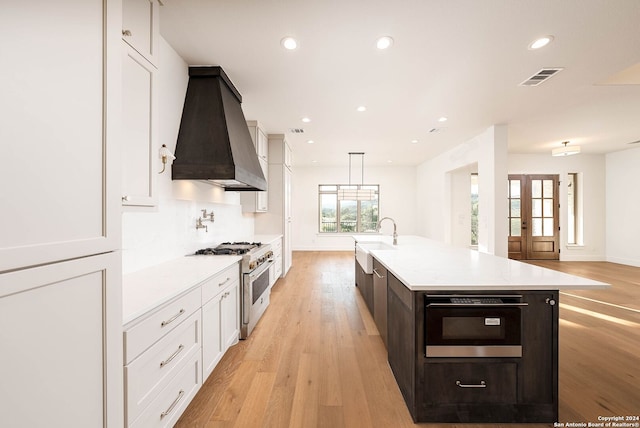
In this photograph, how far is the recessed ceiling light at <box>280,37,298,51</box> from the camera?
7.80 feet

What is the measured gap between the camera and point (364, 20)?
7.01 feet

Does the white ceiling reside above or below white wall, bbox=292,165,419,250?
above

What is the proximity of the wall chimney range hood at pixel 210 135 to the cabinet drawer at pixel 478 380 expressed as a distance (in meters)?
2.15

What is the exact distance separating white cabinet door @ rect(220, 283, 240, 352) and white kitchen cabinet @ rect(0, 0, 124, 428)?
1.26m

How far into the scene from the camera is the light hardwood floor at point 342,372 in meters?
1.78

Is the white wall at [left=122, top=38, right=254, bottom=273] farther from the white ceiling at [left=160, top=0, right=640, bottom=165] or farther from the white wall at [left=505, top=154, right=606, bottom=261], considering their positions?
the white wall at [left=505, top=154, right=606, bottom=261]

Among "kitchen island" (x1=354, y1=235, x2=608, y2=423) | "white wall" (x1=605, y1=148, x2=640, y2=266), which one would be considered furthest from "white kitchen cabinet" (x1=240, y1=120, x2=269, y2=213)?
"white wall" (x1=605, y1=148, x2=640, y2=266)

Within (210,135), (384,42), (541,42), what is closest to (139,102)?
(210,135)

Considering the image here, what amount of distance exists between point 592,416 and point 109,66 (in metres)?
3.18

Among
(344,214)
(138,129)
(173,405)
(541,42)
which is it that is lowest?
(173,405)

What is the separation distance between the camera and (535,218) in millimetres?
7422

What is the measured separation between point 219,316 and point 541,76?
410cm

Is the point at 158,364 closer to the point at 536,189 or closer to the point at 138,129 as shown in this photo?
the point at 138,129

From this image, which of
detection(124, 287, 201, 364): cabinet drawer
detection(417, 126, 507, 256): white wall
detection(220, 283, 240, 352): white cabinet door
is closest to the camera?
detection(124, 287, 201, 364): cabinet drawer
